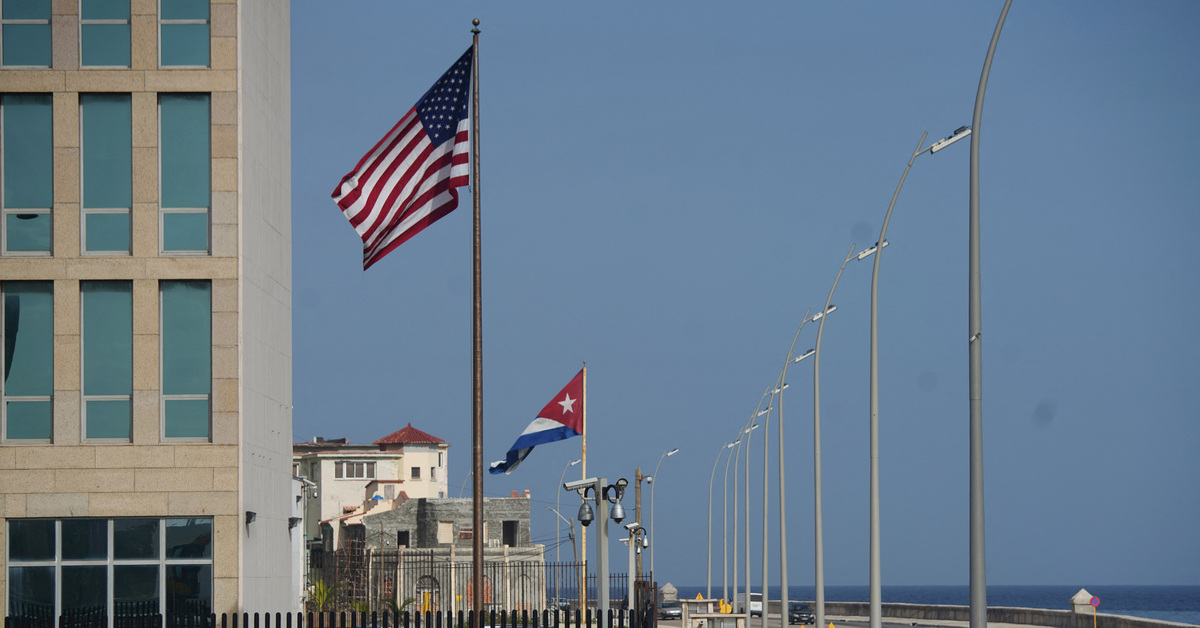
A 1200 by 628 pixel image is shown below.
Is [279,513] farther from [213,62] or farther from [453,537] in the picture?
[453,537]

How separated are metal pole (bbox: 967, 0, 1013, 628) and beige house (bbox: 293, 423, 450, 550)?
226 ft

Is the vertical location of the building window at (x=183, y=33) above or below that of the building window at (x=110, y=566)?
above

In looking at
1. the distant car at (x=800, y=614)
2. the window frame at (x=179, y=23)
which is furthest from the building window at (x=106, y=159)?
the distant car at (x=800, y=614)

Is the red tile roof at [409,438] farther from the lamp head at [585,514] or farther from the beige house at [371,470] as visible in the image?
the lamp head at [585,514]

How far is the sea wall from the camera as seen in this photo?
176 feet

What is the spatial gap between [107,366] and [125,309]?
108 centimetres

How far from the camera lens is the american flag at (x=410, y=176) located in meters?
22.9

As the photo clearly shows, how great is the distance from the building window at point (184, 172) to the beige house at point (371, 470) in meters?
58.9

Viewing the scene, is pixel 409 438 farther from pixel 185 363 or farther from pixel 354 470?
pixel 185 363

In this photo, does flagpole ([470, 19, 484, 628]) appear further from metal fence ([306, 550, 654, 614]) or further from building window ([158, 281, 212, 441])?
metal fence ([306, 550, 654, 614])

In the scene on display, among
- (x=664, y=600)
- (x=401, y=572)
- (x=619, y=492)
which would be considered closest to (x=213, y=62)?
(x=619, y=492)

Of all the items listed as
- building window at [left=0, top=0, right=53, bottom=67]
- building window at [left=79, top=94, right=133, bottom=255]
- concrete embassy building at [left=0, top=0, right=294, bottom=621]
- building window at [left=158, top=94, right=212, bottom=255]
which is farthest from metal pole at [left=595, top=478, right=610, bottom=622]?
building window at [left=0, top=0, right=53, bottom=67]

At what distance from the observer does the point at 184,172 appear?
26.4 metres

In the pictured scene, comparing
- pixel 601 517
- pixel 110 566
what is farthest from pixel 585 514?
pixel 110 566
